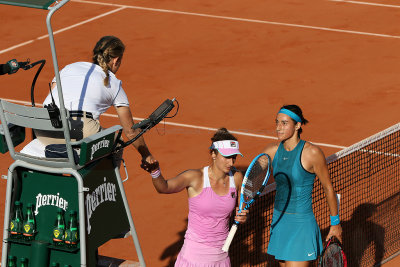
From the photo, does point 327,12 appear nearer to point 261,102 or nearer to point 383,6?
point 383,6

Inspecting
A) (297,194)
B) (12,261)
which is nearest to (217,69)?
(297,194)

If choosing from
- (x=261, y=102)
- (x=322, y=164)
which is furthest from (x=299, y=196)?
(x=261, y=102)

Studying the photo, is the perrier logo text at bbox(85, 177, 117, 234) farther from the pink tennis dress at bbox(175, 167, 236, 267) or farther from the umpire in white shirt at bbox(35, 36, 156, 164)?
the pink tennis dress at bbox(175, 167, 236, 267)

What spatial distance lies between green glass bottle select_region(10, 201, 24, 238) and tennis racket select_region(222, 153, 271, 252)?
5.46ft

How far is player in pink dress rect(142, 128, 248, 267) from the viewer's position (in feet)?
23.2

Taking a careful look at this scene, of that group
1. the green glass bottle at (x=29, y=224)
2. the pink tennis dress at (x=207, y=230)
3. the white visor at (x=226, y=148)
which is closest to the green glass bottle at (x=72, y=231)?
the green glass bottle at (x=29, y=224)

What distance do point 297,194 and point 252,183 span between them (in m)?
0.57

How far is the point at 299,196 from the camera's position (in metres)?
7.53

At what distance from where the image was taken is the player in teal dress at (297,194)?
7.51 metres

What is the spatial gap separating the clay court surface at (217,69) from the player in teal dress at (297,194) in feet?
7.39

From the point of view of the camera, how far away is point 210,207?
7082mm

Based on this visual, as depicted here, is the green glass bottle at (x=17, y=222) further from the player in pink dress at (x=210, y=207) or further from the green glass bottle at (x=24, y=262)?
the player in pink dress at (x=210, y=207)

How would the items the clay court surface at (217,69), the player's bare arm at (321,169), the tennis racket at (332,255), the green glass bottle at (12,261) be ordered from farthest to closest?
1. the clay court surface at (217,69)
2. the player's bare arm at (321,169)
3. the tennis racket at (332,255)
4. the green glass bottle at (12,261)

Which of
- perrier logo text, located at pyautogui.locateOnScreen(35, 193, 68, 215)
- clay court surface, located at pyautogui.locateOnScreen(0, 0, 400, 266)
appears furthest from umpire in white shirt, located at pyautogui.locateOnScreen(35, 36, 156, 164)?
clay court surface, located at pyautogui.locateOnScreen(0, 0, 400, 266)
